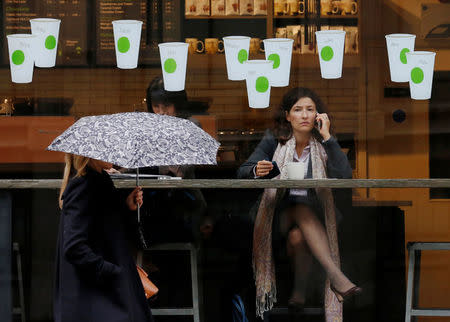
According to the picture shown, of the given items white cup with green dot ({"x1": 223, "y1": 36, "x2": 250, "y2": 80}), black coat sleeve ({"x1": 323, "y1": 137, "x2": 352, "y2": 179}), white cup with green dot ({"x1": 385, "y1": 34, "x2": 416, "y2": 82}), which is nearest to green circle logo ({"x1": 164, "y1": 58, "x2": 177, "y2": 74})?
white cup with green dot ({"x1": 223, "y1": 36, "x2": 250, "y2": 80})

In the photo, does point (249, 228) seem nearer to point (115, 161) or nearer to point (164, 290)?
point (164, 290)


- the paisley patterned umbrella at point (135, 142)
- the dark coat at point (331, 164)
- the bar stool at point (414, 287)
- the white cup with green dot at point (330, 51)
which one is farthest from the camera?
the white cup with green dot at point (330, 51)

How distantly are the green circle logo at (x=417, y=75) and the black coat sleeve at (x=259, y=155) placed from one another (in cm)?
101

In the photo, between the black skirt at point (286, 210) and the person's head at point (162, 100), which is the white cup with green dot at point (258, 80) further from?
the black skirt at point (286, 210)

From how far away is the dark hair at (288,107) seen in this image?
582cm

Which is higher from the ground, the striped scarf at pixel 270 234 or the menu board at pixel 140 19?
the menu board at pixel 140 19

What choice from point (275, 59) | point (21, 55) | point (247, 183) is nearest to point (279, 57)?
point (275, 59)

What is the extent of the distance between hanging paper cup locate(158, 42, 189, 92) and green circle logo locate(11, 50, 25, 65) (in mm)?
909

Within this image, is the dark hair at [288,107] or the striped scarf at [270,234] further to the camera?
the dark hair at [288,107]

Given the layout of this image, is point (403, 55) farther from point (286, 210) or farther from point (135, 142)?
point (135, 142)

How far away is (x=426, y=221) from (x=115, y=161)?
2.89m

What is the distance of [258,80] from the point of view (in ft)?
19.4

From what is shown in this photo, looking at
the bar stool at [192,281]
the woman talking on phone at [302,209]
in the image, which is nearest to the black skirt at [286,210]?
the woman talking on phone at [302,209]

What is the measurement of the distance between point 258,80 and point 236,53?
0.78 ft
